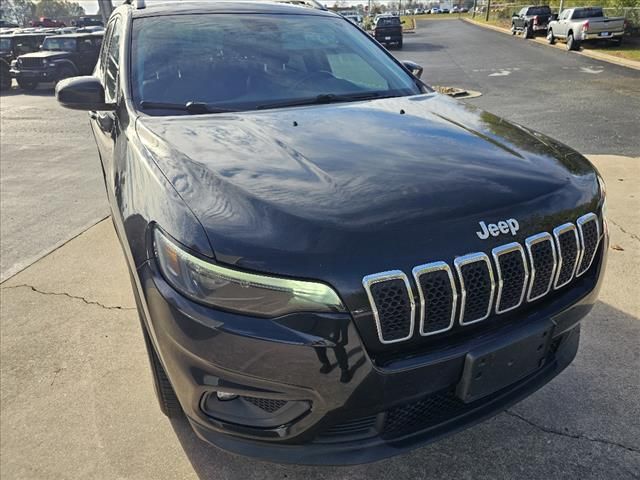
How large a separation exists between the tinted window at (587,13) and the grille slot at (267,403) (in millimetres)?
25678

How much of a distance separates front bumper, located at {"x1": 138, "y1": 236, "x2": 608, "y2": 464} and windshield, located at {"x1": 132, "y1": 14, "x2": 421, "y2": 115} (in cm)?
136

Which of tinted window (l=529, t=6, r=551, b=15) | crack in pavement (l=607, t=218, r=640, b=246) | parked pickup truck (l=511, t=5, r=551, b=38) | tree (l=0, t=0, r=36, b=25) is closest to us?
crack in pavement (l=607, t=218, r=640, b=246)

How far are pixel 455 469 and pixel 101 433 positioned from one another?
1561mm

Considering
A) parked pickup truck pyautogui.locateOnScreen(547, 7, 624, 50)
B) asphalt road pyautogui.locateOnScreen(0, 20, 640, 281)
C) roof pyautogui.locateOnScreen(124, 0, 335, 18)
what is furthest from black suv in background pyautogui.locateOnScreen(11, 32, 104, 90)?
parked pickup truck pyautogui.locateOnScreen(547, 7, 624, 50)

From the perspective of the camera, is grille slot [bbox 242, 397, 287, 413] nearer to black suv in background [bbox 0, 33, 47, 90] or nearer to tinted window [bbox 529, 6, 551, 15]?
black suv in background [bbox 0, 33, 47, 90]

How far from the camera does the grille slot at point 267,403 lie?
1.62 meters

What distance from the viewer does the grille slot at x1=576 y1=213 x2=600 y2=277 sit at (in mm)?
1897

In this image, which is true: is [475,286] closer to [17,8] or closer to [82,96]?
[82,96]

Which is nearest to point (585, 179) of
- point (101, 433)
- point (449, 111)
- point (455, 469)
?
point (449, 111)

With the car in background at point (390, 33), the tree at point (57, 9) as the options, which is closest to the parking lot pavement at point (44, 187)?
the car in background at point (390, 33)

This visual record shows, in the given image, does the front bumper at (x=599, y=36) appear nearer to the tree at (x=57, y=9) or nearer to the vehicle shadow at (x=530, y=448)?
the vehicle shadow at (x=530, y=448)

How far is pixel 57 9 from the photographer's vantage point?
329ft

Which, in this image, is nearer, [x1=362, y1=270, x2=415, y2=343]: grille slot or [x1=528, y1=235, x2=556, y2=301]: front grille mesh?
[x1=362, y1=270, x2=415, y2=343]: grille slot

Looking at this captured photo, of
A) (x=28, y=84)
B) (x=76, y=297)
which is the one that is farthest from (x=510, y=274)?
(x=28, y=84)
